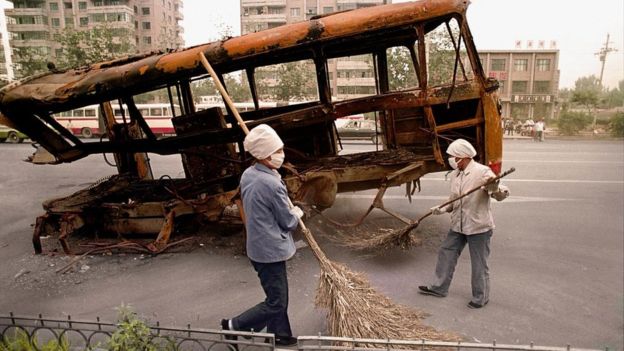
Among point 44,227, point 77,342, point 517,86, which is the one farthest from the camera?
point 517,86

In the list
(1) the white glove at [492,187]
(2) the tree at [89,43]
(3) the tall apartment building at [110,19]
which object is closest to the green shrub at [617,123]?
(1) the white glove at [492,187]

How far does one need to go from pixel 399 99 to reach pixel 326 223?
2284mm

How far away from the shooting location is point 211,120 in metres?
4.94

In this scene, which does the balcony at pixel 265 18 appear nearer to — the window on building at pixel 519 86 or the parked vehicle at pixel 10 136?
the parked vehicle at pixel 10 136

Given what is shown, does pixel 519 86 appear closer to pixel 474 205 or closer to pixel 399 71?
pixel 399 71

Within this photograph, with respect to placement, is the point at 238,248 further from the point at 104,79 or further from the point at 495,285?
the point at 495,285

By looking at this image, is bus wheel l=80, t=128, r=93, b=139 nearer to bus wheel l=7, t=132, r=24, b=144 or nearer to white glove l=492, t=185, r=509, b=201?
bus wheel l=7, t=132, r=24, b=144

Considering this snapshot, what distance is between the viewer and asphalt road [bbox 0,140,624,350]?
3.29 m

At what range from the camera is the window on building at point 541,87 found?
35125 mm

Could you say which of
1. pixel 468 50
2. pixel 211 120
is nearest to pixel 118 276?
pixel 211 120

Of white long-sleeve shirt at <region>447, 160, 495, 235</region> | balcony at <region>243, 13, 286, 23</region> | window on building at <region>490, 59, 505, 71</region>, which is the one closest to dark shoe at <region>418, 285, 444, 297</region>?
white long-sleeve shirt at <region>447, 160, 495, 235</region>

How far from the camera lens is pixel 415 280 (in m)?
4.04

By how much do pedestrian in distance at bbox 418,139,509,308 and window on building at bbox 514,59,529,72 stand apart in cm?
3757

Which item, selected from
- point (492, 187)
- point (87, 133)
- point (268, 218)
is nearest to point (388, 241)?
point (492, 187)
